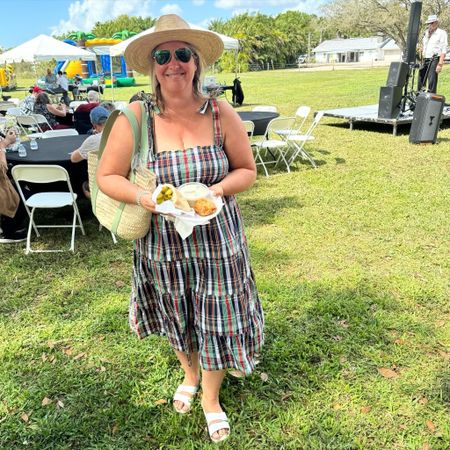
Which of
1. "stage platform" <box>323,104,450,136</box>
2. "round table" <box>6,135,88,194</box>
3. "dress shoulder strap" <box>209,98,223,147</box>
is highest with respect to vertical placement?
"dress shoulder strap" <box>209,98,223,147</box>

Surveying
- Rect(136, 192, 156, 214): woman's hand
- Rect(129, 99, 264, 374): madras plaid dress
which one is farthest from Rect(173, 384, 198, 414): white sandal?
Rect(136, 192, 156, 214): woman's hand

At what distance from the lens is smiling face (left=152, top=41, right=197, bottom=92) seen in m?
1.71

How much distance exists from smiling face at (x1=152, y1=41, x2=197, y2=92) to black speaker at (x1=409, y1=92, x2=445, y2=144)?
754 cm

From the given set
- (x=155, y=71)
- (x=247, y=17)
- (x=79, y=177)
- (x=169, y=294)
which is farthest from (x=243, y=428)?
(x=247, y=17)

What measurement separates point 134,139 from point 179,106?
0.23 metres

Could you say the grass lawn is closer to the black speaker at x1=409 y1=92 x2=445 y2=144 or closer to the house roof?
the black speaker at x1=409 y1=92 x2=445 y2=144

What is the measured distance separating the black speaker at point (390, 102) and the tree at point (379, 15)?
32130mm

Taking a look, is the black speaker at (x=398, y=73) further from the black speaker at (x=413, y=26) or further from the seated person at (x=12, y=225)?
the seated person at (x=12, y=225)

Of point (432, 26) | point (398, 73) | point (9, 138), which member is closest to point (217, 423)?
point (9, 138)

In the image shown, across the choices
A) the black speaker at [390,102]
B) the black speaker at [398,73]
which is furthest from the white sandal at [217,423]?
the black speaker at [398,73]

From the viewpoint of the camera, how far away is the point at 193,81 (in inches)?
70.9

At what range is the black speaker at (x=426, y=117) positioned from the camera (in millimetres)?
8000

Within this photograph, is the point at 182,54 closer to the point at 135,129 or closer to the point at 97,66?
the point at 135,129

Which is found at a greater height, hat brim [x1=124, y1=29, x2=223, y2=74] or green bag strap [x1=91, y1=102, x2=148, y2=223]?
hat brim [x1=124, y1=29, x2=223, y2=74]
